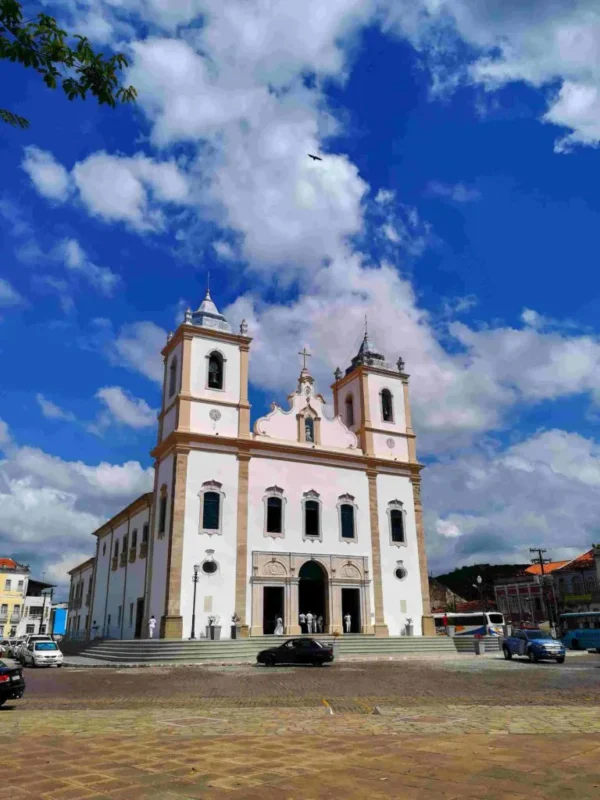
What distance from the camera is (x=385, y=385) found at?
40938 millimetres

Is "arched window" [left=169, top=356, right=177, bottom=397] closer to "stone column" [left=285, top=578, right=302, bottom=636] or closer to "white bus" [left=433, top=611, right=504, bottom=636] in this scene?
"stone column" [left=285, top=578, right=302, bottom=636]

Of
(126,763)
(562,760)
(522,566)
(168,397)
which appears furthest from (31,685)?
(522,566)

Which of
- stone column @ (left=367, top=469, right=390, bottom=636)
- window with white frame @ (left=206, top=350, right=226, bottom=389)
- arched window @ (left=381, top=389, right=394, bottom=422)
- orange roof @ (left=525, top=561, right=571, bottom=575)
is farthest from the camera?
orange roof @ (left=525, top=561, right=571, bottom=575)

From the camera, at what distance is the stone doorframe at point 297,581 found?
32.1m

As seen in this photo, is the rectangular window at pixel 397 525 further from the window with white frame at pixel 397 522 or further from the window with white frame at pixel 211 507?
the window with white frame at pixel 211 507

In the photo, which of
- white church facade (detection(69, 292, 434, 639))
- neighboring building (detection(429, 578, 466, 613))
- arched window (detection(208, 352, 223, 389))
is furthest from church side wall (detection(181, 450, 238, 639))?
neighboring building (detection(429, 578, 466, 613))

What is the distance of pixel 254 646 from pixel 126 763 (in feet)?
76.5

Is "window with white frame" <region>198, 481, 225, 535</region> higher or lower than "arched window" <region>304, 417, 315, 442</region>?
lower

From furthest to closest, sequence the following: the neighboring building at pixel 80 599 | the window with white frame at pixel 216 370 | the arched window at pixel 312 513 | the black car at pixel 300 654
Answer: the neighboring building at pixel 80 599 → the window with white frame at pixel 216 370 → the arched window at pixel 312 513 → the black car at pixel 300 654

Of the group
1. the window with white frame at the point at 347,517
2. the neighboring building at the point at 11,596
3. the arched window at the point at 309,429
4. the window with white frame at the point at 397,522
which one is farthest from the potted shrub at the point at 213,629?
the neighboring building at the point at 11,596

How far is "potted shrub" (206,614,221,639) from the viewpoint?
97.0ft

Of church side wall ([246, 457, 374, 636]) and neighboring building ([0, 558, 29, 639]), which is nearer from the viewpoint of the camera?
church side wall ([246, 457, 374, 636])

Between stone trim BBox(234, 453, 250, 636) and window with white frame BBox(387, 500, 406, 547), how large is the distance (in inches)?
366

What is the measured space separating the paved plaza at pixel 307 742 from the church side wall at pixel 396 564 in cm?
2034
